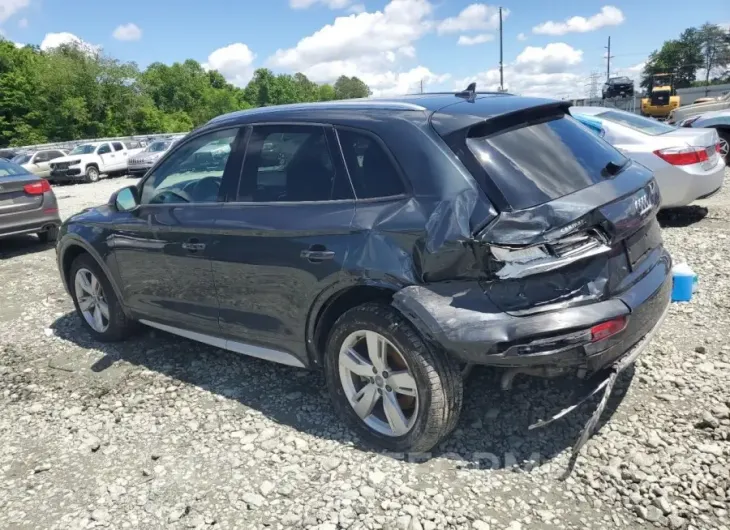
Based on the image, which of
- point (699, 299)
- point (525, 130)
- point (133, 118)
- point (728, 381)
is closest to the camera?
point (525, 130)

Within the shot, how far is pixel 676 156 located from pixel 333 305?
5710 mm

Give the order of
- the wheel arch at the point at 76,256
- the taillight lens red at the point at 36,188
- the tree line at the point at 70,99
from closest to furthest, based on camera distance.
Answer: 1. the wheel arch at the point at 76,256
2. the taillight lens red at the point at 36,188
3. the tree line at the point at 70,99

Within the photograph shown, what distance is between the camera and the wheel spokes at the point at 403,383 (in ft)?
9.69

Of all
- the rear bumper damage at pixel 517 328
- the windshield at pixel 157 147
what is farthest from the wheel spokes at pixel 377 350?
the windshield at pixel 157 147

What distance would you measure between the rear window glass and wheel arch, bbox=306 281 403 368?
0.73 metres

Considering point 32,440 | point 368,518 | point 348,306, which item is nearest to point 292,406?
point 348,306

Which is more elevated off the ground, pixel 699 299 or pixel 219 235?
pixel 219 235

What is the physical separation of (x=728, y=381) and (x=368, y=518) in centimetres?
236

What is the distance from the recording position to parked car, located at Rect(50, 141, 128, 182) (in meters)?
24.4

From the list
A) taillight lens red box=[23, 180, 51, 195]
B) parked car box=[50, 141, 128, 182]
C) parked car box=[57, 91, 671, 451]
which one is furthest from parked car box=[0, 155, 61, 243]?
parked car box=[50, 141, 128, 182]

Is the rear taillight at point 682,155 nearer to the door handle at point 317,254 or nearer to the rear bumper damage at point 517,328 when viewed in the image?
the rear bumper damage at point 517,328

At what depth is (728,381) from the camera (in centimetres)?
353

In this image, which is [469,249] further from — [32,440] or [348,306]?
[32,440]

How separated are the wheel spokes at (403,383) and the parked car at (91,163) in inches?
983
